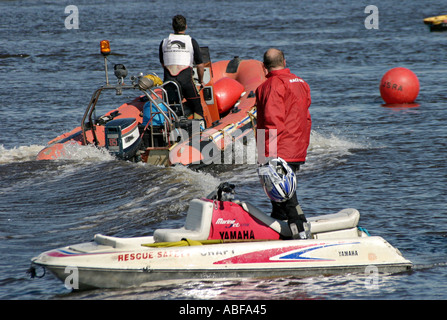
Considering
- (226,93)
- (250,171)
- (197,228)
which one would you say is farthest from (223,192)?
(226,93)

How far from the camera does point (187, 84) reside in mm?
10367

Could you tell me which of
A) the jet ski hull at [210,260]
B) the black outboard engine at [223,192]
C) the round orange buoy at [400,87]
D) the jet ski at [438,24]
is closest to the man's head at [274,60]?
the black outboard engine at [223,192]

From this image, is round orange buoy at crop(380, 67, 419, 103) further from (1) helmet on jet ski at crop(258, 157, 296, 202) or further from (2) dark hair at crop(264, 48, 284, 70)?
(1) helmet on jet ski at crop(258, 157, 296, 202)

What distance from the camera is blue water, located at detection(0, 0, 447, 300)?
5.78 meters

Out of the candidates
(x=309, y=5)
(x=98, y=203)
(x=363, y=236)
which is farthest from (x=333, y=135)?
(x=309, y=5)

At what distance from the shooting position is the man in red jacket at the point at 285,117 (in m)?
5.56

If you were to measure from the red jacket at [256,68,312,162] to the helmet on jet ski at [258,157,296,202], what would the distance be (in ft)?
0.37

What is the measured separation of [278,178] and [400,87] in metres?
10.8

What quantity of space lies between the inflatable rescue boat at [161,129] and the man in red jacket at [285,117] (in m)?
3.83

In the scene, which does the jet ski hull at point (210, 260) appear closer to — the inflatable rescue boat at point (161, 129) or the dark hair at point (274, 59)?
the dark hair at point (274, 59)

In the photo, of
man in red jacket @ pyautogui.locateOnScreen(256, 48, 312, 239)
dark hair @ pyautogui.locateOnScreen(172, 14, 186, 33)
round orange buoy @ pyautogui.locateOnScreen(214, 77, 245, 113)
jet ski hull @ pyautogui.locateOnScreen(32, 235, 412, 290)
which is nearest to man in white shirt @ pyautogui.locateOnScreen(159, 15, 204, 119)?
dark hair @ pyautogui.locateOnScreen(172, 14, 186, 33)
